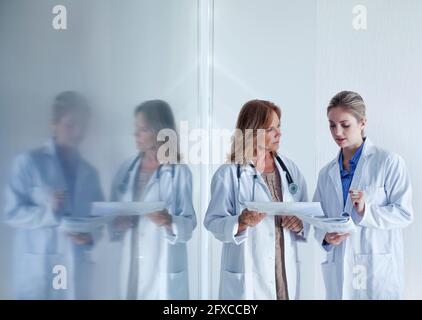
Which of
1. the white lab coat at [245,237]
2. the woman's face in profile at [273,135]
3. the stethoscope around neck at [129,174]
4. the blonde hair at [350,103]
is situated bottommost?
the white lab coat at [245,237]

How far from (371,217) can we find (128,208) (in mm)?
809

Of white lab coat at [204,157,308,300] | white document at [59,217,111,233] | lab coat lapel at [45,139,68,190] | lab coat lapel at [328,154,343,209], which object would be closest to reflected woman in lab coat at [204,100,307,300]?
white lab coat at [204,157,308,300]

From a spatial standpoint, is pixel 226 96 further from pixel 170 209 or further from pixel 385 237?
pixel 385 237

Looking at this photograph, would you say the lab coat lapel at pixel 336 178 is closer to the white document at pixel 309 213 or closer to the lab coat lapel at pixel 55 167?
the white document at pixel 309 213

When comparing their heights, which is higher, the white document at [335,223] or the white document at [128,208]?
the white document at [128,208]

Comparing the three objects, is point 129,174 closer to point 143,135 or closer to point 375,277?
point 143,135

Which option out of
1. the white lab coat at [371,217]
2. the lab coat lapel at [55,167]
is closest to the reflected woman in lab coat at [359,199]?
the white lab coat at [371,217]

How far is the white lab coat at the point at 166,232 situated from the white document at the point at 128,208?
2cm

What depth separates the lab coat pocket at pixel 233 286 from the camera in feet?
5.56

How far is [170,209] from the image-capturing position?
1.71m

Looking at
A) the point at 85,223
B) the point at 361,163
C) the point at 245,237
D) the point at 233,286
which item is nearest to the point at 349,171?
the point at 361,163

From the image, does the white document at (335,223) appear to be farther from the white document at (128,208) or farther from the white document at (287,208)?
the white document at (128,208)

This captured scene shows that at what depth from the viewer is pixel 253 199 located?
1696 mm

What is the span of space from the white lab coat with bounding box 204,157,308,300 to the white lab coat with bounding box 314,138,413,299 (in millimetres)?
98
